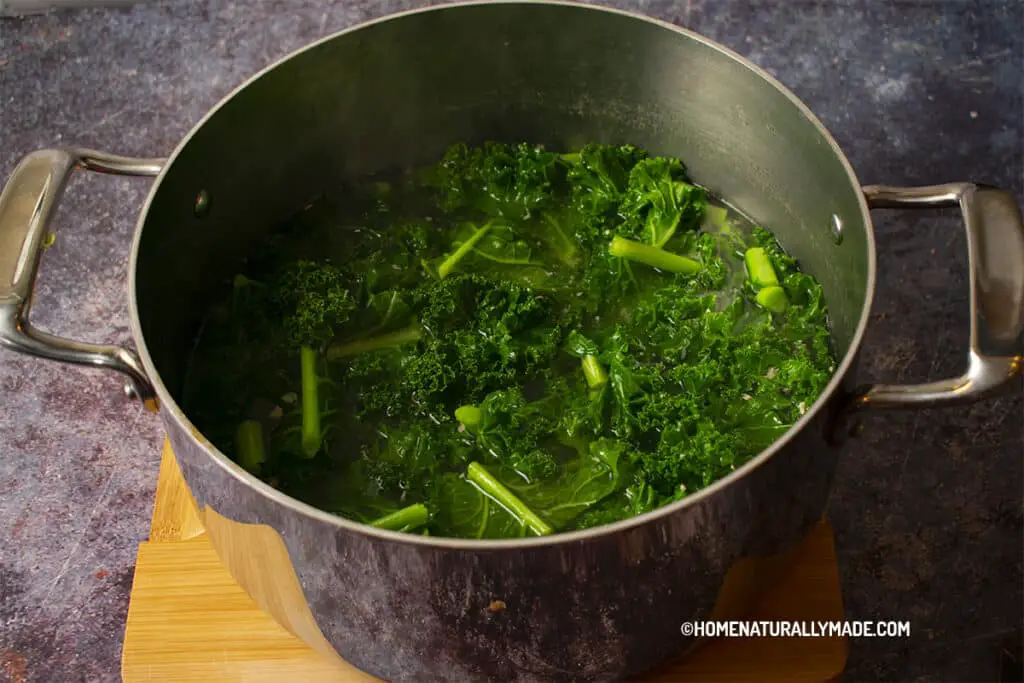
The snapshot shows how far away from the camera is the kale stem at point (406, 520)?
1829 mm

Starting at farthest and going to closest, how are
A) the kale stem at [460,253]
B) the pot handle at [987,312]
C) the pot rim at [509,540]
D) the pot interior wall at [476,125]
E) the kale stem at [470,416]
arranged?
the kale stem at [460,253] → the pot interior wall at [476,125] → the kale stem at [470,416] → the pot handle at [987,312] → the pot rim at [509,540]

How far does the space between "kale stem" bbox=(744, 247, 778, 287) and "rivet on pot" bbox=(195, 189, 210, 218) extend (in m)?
1.16

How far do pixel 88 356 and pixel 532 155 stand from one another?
118 cm

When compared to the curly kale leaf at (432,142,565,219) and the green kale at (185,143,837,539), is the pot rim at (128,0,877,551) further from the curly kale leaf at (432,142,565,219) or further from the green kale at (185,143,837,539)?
the curly kale leaf at (432,142,565,219)

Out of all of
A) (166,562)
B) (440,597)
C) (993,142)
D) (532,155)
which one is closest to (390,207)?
(532,155)

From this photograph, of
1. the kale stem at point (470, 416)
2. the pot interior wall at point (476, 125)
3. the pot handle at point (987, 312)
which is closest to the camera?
the pot handle at point (987, 312)

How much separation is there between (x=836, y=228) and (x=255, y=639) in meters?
1.38

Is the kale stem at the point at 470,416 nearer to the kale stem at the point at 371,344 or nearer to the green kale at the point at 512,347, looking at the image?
the green kale at the point at 512,347

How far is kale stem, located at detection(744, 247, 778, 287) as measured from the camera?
7.20ft

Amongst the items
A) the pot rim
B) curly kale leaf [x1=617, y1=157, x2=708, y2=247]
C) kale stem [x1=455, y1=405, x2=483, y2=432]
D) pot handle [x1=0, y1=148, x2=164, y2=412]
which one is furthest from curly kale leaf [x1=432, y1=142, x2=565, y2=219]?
pot handle [x1=0, y1=148, x2=164, y2=412]

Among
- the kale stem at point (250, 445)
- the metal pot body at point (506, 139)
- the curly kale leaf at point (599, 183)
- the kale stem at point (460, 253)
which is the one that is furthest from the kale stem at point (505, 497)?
the curly kale leaf at point (599, 183)

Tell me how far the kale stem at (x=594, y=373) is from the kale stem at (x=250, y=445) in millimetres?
645

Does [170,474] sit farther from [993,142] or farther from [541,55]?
[993,142]

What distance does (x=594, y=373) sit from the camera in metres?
2.03
